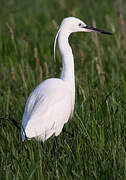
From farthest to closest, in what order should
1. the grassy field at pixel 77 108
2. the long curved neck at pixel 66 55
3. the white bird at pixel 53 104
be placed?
the long curved neck at pixel 66 55 < the white bird at pixel 53 104 < the grassy field at pixel 77 108

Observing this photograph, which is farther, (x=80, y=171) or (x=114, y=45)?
(x=114, y=45)

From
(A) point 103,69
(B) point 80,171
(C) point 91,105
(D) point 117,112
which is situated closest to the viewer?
(B) point 80,171

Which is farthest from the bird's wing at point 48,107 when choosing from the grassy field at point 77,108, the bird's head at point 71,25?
the bird's head at point 71,25

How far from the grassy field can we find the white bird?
0.35 feet

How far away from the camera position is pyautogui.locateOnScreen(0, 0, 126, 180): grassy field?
9.09 feet

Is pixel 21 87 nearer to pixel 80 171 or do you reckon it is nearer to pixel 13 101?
pixel 13 101

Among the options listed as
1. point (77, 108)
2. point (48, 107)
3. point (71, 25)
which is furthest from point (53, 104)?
point (71, 25)

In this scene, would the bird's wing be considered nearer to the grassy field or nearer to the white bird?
the white bird

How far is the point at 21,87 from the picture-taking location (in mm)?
4500

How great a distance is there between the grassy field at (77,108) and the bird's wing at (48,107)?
0.15 metres

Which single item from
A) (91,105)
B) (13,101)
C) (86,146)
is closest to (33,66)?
(13,101)

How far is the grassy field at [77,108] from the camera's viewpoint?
9.09 feet

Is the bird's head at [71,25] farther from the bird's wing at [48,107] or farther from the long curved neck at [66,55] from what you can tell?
the bird's wing at [48,107]

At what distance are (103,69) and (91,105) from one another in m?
1.26
